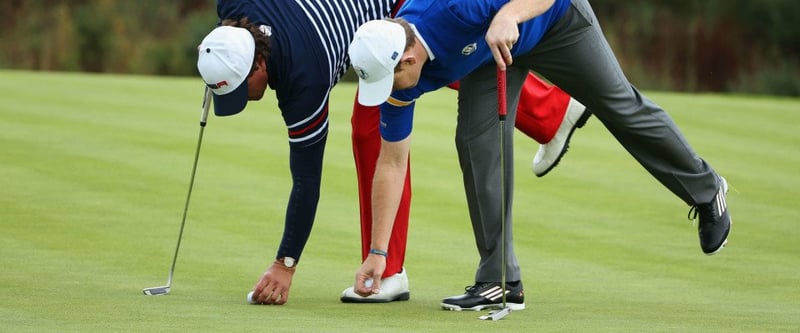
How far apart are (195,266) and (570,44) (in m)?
2.12

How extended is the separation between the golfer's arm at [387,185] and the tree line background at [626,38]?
18906 millimetres

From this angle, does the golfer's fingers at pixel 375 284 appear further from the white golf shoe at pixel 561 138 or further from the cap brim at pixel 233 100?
the white golf shoe at pixel 561 138

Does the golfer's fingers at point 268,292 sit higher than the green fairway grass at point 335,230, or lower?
higher

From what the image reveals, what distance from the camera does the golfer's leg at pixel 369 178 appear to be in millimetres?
6109

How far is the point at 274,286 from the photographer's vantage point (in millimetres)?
5691

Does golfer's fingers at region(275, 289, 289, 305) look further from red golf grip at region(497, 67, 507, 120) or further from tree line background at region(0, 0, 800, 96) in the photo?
tree line background at region(0, 0, 800, 96)

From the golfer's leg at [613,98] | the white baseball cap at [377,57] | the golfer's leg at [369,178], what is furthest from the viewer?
the golfer's leg at [369,178]

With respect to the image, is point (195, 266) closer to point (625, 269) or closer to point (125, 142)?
point (625, 269)

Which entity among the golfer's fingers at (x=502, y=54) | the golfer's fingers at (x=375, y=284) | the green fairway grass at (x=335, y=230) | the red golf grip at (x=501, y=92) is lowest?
the green fairway grass at (x=335, y=230)

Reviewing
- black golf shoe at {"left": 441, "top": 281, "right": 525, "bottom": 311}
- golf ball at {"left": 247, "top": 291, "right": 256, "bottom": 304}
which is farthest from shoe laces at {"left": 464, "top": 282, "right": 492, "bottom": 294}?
golf ball at {"left": 247, "top": 291, "right": 256, "bottom": 304}

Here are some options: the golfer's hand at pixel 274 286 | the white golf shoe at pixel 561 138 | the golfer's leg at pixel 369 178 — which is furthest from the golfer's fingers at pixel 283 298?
the white golf shoe at pixel 561 138

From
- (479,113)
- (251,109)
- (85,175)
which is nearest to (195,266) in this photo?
(479,113)

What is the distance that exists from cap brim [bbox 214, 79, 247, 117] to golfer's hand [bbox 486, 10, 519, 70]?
88 centimetres

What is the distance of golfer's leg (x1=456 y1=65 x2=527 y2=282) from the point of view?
583 centimetres
